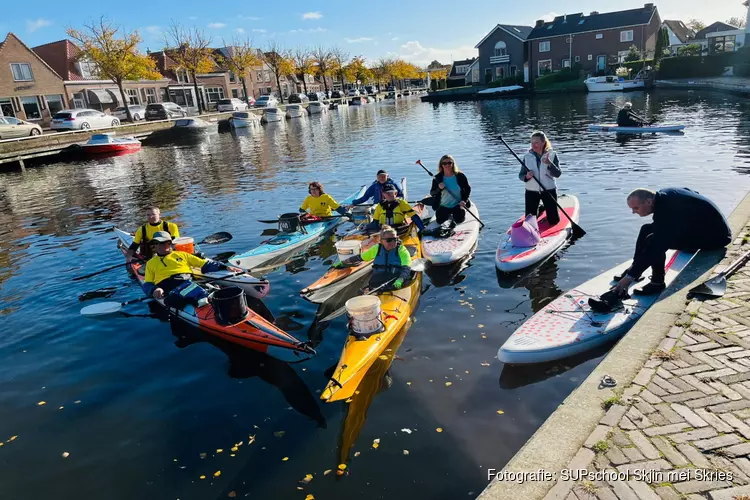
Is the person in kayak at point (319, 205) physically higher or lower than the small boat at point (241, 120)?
lower

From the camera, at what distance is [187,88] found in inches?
2660

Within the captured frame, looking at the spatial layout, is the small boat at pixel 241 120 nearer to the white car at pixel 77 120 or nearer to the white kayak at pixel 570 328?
the white car at pixel 77 120

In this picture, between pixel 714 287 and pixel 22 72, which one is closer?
pixel 714 287

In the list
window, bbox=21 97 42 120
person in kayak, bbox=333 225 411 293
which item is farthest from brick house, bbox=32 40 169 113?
person in kayak, bbox=333 225 411 293

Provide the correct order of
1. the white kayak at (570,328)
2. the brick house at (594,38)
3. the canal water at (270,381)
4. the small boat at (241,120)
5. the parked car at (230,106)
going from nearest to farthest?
the canal water at (270,381) < the white kayak at (570,328) < the small boat at (241,120) < the parked car at (230,106) < the brick house at (594,38)

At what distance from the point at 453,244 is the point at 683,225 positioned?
472 cm

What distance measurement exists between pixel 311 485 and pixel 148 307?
636 cm

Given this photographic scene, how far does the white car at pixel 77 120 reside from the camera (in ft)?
126

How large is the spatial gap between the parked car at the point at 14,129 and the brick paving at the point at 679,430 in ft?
134

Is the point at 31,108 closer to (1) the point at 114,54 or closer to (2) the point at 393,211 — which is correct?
(1) the point at 114,54

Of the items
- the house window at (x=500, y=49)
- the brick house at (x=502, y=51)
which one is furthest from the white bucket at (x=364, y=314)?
the house window at (x=500, y=49)

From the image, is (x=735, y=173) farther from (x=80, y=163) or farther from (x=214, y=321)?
(x=80, y=163)

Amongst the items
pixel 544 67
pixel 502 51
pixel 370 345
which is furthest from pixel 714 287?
pixel 502 51

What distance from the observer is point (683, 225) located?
7.43 metres
